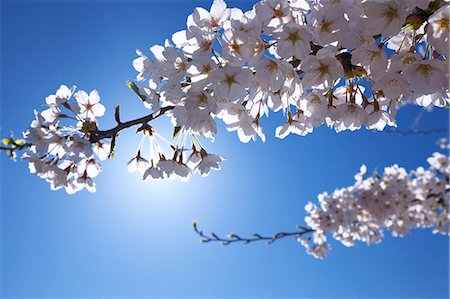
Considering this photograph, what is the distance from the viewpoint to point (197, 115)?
150cm

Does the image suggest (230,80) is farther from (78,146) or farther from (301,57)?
(78,146)

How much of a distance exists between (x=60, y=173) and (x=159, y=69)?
968 millimetres

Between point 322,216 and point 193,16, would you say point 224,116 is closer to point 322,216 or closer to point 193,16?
point 193,16

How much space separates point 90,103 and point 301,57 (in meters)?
1.26

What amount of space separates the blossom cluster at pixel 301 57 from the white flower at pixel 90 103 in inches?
19.2

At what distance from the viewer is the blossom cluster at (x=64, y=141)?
178 centimetres

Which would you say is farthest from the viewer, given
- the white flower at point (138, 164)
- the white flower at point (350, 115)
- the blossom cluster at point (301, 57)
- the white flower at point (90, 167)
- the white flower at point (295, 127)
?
the white flower at point (90, 167)

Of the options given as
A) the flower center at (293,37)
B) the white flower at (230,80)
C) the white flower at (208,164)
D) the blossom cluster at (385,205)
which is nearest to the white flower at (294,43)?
the flower center at (293,37)

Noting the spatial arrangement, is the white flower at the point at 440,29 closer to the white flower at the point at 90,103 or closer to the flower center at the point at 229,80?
the flower center at the point at 229,80

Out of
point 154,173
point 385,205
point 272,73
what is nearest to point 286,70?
point 272,73

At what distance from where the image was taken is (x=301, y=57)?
4.48 ft

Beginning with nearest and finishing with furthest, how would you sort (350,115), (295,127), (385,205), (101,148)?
(350,115), (295,127), (101,148), (385,205)

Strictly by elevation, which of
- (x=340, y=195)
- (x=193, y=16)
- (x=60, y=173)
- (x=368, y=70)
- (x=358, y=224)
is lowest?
(x=60, y=173)

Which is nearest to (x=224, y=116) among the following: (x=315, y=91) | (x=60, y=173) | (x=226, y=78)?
(x=226, y=78)
